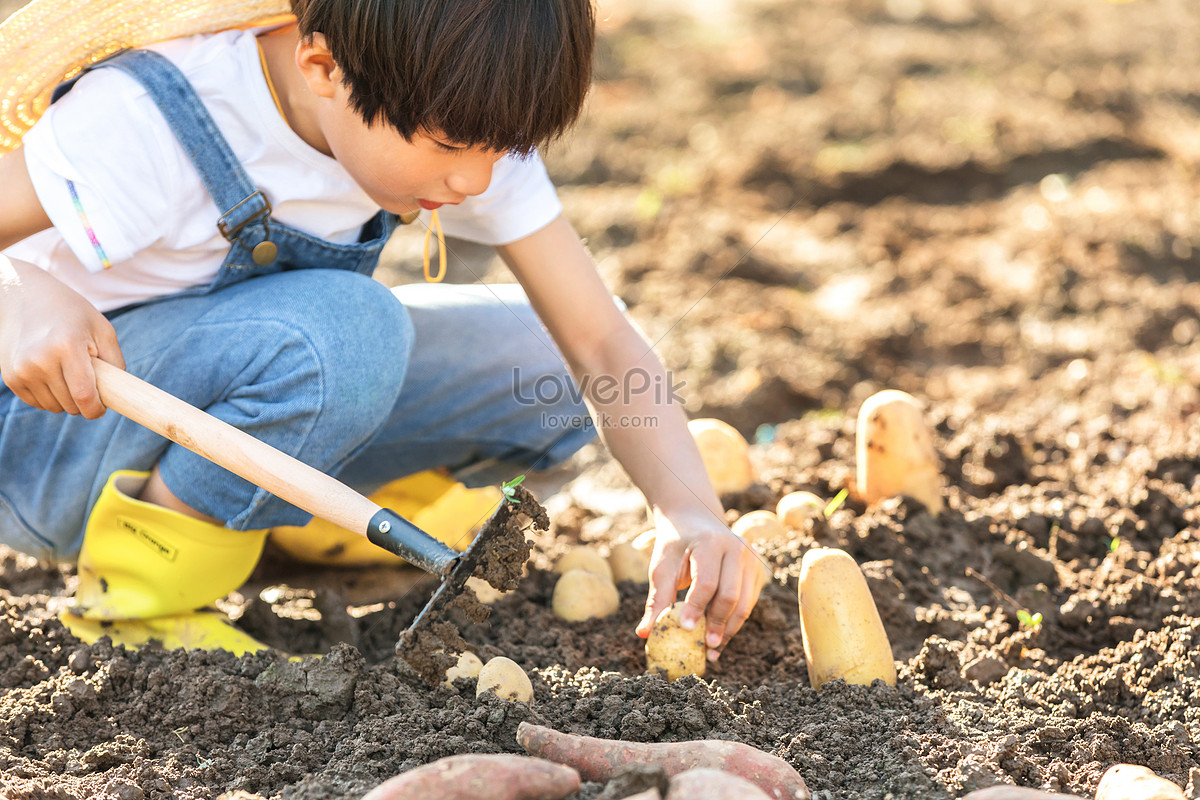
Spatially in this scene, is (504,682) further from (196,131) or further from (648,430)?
(196,131)

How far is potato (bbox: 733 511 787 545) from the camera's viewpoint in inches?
86.6

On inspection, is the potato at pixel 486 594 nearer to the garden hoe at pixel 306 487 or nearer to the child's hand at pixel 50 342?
the garden hoe at pixel 306 487

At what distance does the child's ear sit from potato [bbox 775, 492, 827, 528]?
127cm

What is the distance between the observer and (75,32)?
5.99ft

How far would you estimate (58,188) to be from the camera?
1710mm

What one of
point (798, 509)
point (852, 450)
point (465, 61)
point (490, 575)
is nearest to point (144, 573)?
point (490, 575)

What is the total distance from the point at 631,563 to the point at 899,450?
643 mm

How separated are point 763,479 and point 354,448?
103cm

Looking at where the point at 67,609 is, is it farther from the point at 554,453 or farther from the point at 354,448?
the point at 554,453

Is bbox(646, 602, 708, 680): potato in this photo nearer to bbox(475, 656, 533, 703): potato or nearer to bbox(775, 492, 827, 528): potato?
bbox(475, 656, 533, 703): potato

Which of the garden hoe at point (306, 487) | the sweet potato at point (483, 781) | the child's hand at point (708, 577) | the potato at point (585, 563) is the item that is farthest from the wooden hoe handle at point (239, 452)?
the potato at point (585, 563)

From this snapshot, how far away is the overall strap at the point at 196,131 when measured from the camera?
1.80 meters

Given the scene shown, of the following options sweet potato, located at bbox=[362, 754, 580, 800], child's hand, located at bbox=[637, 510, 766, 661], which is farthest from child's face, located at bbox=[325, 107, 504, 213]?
sweet potato, located at bbox=[362, 754, 580, 800]

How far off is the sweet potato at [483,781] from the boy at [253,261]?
516 millimetres
